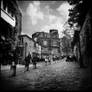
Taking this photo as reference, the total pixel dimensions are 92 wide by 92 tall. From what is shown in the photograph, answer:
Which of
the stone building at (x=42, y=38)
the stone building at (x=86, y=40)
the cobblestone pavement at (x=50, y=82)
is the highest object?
the stone building at (x=42, y=38)

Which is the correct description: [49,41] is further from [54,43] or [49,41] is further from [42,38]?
[42,38]

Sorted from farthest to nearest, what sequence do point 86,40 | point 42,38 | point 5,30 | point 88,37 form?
point 42,38 → point 5,30 → point 86,40 → point 88,37

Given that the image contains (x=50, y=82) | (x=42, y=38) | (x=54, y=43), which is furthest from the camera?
(x=54, y=43)

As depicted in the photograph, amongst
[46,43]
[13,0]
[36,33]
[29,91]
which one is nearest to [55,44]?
[46,43]

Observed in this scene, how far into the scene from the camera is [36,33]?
175 ft

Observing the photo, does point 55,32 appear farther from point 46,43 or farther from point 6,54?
point 6,54

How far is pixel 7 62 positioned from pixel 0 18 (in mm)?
6855

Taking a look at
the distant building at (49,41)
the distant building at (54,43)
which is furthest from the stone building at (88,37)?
the distant building at (54,43)

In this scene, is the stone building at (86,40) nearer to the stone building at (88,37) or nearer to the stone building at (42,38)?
the stone building at (88,37)

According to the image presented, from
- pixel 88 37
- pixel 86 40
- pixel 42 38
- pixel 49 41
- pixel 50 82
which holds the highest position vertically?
pixel 42 38

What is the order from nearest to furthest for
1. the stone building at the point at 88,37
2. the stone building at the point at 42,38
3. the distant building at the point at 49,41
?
the stone building at the point at 88,37 → the stone building at the point at 42,38 → the distant building at the point at 49,41

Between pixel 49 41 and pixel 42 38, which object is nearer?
pixel 42 38

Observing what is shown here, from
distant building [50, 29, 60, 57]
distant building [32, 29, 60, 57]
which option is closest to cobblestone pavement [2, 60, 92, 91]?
distant building [32, 29, 60, 57]

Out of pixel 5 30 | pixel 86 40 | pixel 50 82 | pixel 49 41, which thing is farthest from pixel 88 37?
pixel 49 41
